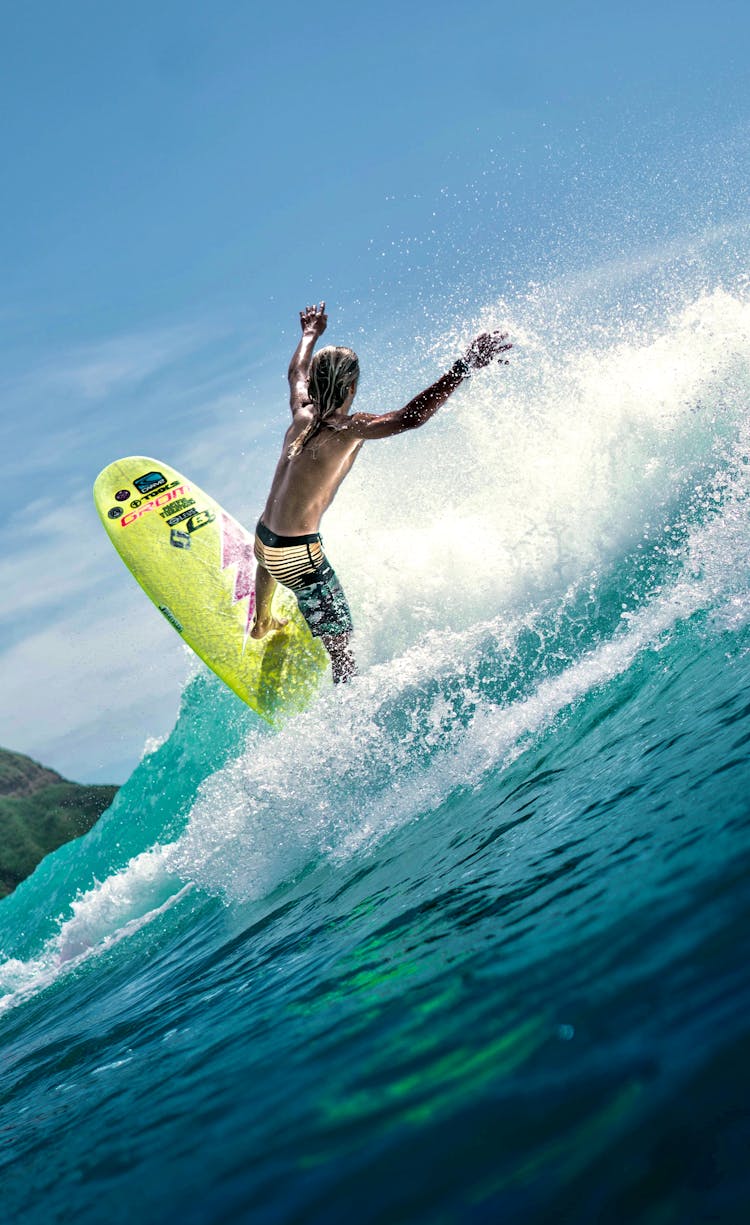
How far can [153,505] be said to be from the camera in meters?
8.16

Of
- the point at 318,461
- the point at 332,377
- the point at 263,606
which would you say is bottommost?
the point at 263,606

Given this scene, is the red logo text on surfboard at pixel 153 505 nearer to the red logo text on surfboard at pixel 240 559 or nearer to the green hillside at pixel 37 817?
the red logo text on surfboard at pixel 240 559

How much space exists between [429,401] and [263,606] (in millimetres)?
2742

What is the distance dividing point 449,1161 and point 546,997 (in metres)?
0.49

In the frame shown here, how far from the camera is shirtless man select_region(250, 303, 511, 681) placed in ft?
16.3

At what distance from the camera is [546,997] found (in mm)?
2141

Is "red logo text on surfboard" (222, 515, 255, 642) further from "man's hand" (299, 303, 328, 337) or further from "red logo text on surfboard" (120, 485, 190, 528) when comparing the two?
"man's hand" (299, 303, 328, 337)

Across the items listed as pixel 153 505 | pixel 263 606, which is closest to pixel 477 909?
pixel 263 606

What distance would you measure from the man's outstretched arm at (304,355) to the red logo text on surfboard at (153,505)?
2.34m

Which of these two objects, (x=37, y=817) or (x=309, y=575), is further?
(x=37, y=817)

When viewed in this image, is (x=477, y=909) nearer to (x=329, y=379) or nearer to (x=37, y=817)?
(x=329, y=379)

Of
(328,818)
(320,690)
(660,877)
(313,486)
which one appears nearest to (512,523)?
(320,690)

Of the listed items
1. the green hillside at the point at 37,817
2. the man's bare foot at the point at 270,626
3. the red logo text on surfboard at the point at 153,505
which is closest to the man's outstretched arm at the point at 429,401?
the man's bare foot at the point at 270,626

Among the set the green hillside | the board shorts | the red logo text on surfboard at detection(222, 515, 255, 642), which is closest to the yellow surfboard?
the red logo text on surfboard at detection(222, 515, 255, 642)
